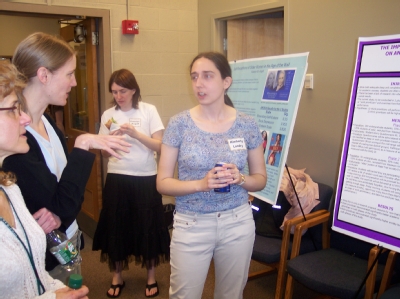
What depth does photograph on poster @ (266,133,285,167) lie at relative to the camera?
2.45m

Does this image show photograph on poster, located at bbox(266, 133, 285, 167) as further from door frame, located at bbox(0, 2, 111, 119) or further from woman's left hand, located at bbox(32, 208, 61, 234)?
door frame, located at bbox(0, 2, 111, 119)

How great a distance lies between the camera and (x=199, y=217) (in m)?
1.72

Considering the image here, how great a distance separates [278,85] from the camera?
2494 mm

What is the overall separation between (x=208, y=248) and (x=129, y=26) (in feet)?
8.61

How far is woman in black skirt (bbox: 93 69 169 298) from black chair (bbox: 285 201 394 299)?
0.97 meters

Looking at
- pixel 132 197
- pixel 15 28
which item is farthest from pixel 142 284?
pixel 15 28

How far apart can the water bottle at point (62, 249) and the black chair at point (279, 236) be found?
1.47 m

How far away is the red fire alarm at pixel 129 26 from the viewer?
12.1ft

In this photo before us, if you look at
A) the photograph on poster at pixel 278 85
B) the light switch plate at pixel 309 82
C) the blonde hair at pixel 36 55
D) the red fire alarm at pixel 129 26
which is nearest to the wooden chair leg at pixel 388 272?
the photograph on poster at pixel 278 85

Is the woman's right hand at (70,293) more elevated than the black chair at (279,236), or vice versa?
the woman's right hand at (70,293)

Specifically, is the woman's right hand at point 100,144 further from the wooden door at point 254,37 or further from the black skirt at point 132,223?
the wooden door at point 254,37

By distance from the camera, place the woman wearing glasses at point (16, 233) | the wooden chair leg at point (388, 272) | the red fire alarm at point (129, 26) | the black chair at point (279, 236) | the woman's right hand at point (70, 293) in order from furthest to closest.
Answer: the red fire alarm at point (129, 26) < the black chair at point (279, 236) < the wooden chair leg at point (388, 272) < the woman's right hand at point (70, 293) < the woman wearing glasses at point (16, 233)

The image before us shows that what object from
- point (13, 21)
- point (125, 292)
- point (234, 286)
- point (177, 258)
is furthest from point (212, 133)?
point (13, 21)

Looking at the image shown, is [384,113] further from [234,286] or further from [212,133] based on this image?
[234,286]
